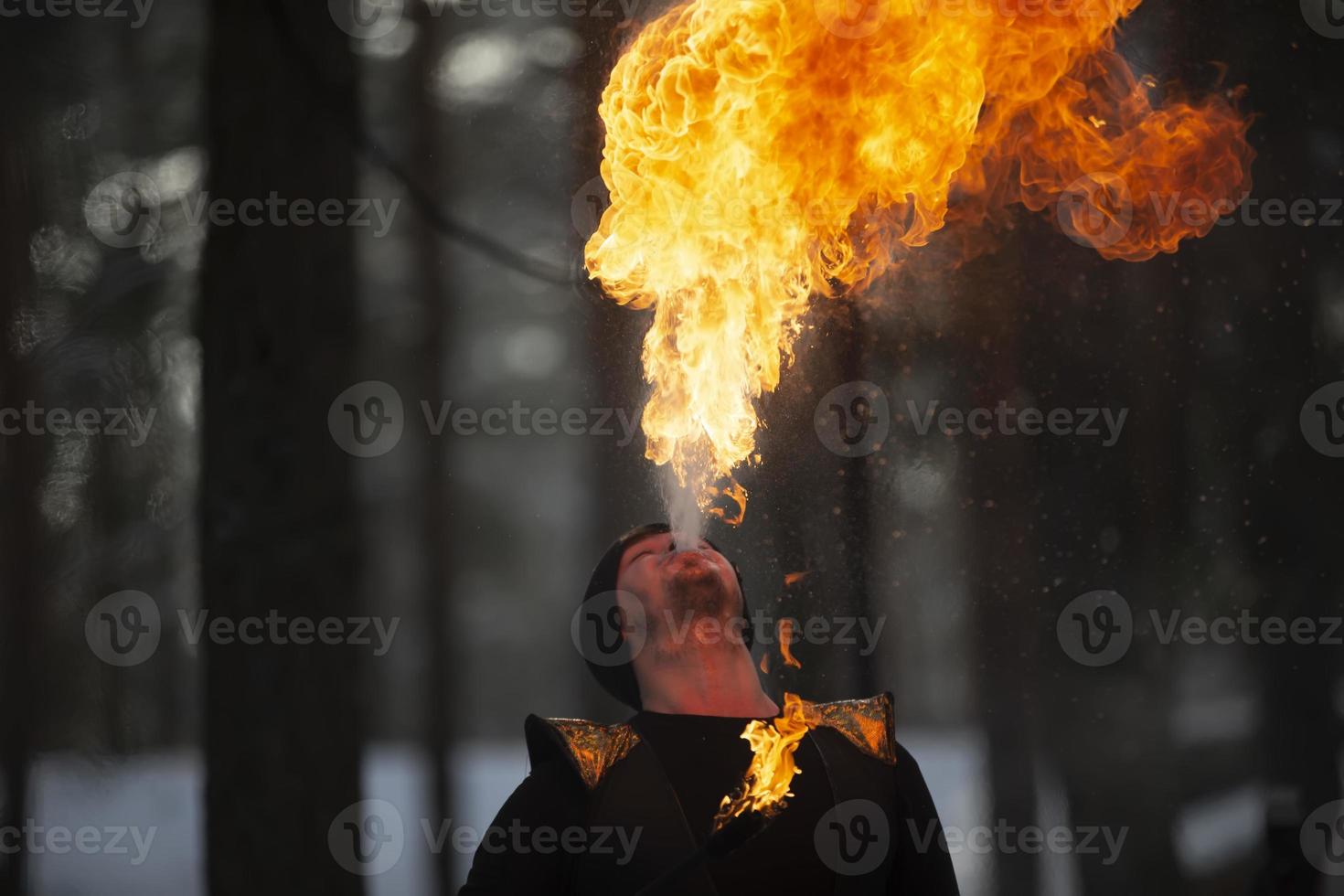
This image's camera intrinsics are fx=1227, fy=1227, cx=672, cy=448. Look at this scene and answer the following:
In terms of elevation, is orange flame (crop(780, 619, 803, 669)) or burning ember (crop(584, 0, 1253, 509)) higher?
burning ember (crop(584, 0, 1253, 509))

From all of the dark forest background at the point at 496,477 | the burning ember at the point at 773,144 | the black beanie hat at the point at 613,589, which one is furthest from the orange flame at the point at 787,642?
the black beanie hat at the point at 613,589

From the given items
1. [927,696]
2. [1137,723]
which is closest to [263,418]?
[927,696]

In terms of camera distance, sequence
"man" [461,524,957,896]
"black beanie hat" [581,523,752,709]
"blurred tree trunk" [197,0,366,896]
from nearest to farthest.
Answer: "man" [461,524,957,896] < "black beanie hat" [581,523,752,709] < "blurred tree trunk" [197,0,366,896]

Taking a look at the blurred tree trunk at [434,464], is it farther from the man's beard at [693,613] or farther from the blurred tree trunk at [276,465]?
the man's beard at [693,613]

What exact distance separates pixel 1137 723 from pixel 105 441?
2349 mm

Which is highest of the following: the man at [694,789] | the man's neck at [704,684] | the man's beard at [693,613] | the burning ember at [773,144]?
the burning ember at [773,144]

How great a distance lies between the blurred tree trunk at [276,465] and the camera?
262cm

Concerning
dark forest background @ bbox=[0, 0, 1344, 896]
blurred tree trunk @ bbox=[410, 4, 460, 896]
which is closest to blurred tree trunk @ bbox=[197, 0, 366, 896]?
dark forest background @ bbox=[0, 0, 1344, 896]

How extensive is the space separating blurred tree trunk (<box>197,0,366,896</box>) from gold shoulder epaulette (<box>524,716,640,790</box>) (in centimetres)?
83

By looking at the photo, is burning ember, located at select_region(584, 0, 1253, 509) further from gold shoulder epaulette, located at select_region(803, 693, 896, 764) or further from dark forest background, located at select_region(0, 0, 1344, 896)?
gold shoulder epaulette, located at select_region(803, 693, 896, 764)

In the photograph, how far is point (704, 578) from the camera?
6.74ft

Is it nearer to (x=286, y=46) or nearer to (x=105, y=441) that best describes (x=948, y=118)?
(x=286, y=46)

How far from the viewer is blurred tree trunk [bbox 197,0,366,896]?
2.62 m

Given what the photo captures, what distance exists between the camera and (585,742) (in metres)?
1.95
